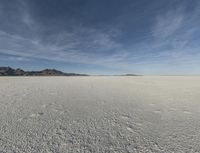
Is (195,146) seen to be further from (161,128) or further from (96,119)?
(96,119)

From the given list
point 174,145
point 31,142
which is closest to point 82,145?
point 31,142

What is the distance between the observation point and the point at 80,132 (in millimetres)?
3328

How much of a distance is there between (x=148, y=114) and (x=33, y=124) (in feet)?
11.3

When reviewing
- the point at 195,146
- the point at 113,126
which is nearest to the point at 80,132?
the point at 113,126

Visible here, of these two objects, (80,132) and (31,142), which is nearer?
(31,142)

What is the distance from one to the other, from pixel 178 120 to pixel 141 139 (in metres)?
1.82

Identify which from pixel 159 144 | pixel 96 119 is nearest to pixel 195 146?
pixel 159 144

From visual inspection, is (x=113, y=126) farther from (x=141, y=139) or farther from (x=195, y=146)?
(x=195, y=146)

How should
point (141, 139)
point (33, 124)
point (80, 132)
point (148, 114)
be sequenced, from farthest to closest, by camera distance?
point (148, 114) → point (33, 124) → point (80, 132) → point (141, 139)

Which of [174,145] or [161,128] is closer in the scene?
[174,145]

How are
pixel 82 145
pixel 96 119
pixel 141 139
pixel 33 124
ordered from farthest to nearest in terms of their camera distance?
pixel 96 119 < pixel 33 124 < pixel 141 139 < pixel 82 145

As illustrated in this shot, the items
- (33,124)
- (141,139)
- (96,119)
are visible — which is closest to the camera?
(141,139)

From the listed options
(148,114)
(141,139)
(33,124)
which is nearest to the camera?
(141,139)

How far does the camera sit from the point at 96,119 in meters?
4.23
